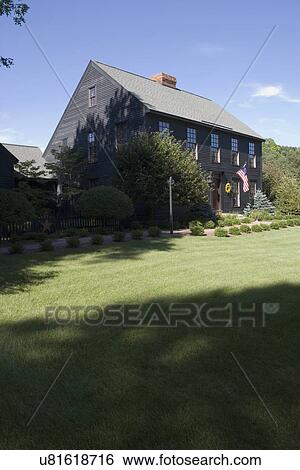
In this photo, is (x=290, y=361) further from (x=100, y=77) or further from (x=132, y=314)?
(x=100, y=77)

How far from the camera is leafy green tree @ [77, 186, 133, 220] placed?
1988 centimetres

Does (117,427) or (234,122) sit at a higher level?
(234,122)

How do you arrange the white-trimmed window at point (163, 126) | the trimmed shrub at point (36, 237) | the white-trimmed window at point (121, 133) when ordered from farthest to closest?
the white-trimmed window at point (121, 133), the white-trimmed window at point (163, 126), the trimmed shrub at point (36, 237)

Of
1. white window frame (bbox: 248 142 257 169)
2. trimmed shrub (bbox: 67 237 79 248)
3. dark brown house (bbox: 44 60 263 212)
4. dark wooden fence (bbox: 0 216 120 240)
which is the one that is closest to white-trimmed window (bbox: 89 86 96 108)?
dark brown house (bbox: 44 60 263 212)

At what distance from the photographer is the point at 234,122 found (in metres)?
36.8

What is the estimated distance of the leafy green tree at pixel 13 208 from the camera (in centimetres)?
1556

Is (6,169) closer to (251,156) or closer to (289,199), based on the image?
(251,156)

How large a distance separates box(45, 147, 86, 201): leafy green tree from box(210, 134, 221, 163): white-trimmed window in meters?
10.5

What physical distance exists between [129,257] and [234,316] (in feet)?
21.2

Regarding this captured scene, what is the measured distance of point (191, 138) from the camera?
30.4 meters

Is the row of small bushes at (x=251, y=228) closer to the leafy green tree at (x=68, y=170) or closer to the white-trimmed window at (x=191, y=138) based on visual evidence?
the white-trimmed window at (x=191, y=138)

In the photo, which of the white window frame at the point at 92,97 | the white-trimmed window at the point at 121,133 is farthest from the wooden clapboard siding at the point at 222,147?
the white window frame at the point at 92,97

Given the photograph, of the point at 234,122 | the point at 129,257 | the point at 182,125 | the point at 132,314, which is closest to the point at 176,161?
the point at 182,125

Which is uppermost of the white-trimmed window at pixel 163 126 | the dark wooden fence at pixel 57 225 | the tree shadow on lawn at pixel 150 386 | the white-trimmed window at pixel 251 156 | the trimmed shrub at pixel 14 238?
the white-trimmed window at pixel 163 126
